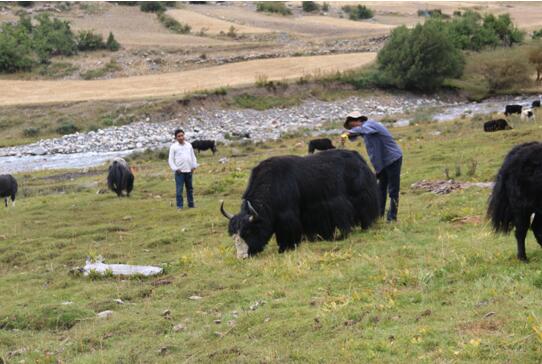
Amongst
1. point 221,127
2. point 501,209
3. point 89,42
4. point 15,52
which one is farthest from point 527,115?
point 89,42

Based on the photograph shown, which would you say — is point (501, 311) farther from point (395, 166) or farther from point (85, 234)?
point (85, 234)

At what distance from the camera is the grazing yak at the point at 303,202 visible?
10.9 m

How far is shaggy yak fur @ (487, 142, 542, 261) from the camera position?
7.73 metres

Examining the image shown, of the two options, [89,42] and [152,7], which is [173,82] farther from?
[152,7]

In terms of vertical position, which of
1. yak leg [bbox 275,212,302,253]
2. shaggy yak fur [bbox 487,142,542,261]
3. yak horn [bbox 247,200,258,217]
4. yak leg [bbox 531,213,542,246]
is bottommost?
yak leg [bbox 275,212,302,253]

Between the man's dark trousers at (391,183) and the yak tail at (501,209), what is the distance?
346 centimetres

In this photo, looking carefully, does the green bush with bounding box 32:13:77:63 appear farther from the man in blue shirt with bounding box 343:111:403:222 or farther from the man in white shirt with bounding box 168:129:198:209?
the man in blue shirt with bounding box 343:111:403:222

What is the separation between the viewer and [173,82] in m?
55.8

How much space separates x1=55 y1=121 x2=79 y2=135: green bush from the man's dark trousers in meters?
32.7

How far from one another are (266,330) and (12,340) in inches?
123

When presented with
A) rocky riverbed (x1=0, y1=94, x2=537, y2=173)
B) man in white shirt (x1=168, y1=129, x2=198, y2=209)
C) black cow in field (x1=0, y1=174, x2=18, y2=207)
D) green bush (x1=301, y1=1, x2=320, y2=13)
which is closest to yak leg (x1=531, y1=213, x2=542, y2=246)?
man in white shirt (x1=168, y1=129, x2=198, y2=209)

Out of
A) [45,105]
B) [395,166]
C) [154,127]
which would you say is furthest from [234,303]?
[45,105]

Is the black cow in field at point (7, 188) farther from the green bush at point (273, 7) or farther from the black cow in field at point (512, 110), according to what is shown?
the green bush at point (273, 7)

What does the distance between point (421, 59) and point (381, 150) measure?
137 ft
